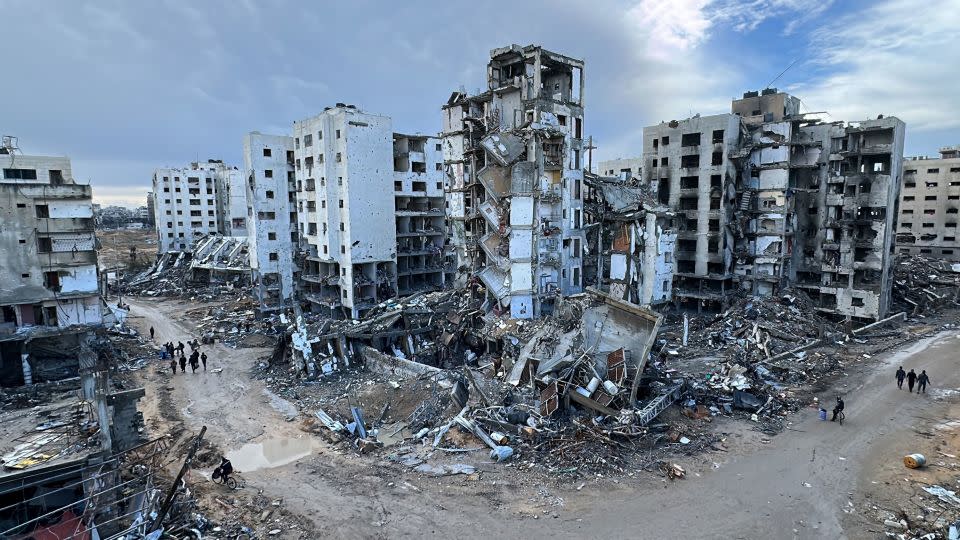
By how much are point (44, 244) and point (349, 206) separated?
68.6ft

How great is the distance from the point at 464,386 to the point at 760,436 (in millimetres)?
14094

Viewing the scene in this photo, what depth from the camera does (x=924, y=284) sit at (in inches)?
2163

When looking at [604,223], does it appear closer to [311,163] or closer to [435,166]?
[435,166]

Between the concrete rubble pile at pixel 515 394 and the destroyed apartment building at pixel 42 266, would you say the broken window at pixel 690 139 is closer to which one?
the concrete rubble pile at pixel 515 394

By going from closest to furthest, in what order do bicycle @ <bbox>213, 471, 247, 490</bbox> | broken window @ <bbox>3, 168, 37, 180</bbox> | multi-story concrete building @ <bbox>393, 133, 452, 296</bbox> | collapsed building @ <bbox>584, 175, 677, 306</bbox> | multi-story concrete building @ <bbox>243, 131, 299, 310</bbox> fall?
bicycle @ <bbox>213, 471, 247, 490</bbox>
broken window @ <bbox>3, 168, 37, 180</bbox>
collapsed building @ <bbox>584, 175, 677, 306</bbox>
multi-story concrete building @ <bbox>393, 133, 452, 296</bbox>
multi-story concrete building @ <bbox>243, 131, 299, 310</bbox>

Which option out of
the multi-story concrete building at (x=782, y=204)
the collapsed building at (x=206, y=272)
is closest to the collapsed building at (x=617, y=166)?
the multi-story concrete building at (x=782, y=204)

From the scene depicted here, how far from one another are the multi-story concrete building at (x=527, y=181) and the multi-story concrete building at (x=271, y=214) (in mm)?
21680

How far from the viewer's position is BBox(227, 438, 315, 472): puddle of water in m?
22.3

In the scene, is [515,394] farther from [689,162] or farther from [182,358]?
[689,162]

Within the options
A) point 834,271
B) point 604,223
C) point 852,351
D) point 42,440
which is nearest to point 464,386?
point 42,440

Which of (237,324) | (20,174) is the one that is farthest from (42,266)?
(237,324)

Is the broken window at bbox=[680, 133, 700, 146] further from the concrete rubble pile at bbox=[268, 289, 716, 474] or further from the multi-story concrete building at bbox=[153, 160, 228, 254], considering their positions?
the multi-story concrete building at bbox=[153, 160, 228, 254]

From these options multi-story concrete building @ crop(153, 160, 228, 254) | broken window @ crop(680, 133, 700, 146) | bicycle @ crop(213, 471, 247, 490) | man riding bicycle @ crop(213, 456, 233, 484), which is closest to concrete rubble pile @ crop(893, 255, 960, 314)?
broken window @ crop(680, 133, 700, 146)

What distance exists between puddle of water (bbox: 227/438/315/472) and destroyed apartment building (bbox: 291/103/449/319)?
23.1 meters
